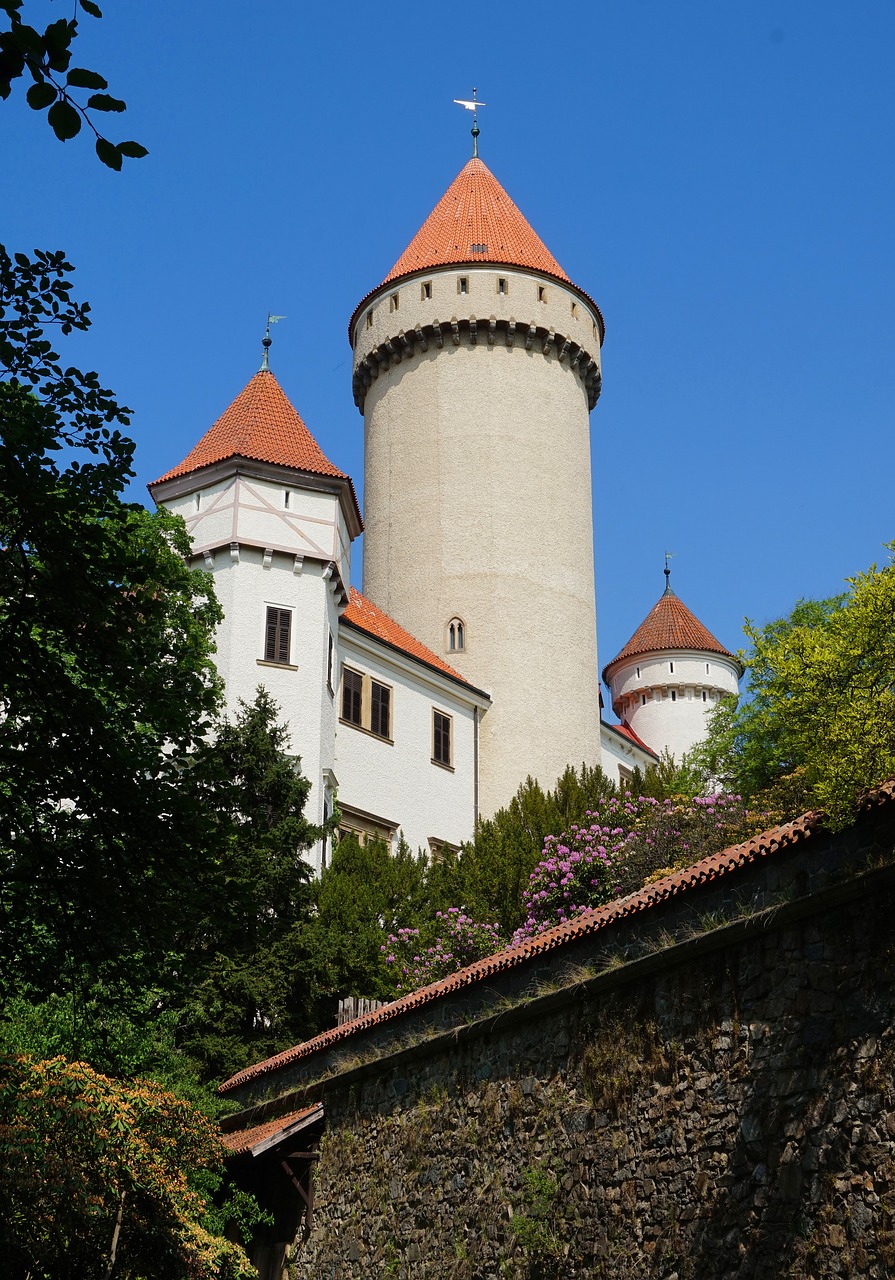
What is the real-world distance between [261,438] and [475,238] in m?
14.2

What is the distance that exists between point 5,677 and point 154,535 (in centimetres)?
1518

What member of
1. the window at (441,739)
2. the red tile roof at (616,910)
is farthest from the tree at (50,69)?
the window at (441,739)

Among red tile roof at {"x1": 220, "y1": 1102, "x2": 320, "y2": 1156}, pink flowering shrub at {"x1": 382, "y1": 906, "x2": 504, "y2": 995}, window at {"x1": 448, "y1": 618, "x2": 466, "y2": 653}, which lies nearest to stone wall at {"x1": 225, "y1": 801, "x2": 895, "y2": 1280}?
red tile roof at {"x1": 220, "y1": 1102, "x2": 320, "y2": 1156}

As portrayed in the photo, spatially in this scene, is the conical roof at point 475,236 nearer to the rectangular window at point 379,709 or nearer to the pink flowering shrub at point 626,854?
the rectangular window at point 379,709

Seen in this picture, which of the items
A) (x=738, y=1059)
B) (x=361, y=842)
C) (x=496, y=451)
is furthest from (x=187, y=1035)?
(x=496, y=451)

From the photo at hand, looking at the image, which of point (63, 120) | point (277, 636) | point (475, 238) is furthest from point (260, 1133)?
point (475, 238)

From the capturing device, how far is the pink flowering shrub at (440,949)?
74.8ft

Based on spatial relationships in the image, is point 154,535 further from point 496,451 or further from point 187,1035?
point 496,451

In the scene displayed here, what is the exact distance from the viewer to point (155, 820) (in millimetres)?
10766

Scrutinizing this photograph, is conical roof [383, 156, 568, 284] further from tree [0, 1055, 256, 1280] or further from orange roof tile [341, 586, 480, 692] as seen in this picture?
A: tree [0, 1055, 256, 1280]

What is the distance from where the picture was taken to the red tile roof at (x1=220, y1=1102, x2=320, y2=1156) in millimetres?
16469

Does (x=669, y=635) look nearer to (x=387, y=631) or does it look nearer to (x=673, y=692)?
(x=673, y=692)

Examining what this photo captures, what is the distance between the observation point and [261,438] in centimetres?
3359

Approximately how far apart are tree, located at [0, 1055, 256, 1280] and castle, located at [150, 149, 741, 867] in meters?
14.7
